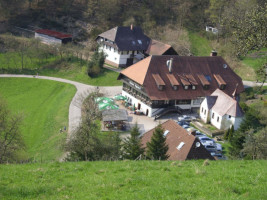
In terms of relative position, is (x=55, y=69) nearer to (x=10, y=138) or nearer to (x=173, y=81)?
(x=173, y=81)

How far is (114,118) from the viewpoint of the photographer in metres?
41.0

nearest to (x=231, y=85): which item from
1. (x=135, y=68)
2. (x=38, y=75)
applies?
(x=135, y=68)

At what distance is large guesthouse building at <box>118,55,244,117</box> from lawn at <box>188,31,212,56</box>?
21761 millimetres

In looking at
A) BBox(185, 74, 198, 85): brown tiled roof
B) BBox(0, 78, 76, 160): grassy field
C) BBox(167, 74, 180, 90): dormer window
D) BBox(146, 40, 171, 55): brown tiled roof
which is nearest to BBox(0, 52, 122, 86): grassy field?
BBox(0, 78, 76, 160): grassy field

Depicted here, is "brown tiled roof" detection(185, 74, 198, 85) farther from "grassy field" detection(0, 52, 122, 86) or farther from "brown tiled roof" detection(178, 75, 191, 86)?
"grassy field" detection(0, 52, 122, 86)

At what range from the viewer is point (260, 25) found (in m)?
22.3

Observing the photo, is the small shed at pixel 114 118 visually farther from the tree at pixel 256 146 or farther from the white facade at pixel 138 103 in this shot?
the tree at pixel 256 146

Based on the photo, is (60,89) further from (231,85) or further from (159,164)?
(159,164)

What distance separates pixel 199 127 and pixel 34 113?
74.9ft

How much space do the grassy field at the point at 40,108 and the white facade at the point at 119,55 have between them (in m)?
12.7

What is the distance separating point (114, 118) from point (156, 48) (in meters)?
26.5

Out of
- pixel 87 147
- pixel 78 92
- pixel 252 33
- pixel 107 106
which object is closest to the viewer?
pixel 252 33

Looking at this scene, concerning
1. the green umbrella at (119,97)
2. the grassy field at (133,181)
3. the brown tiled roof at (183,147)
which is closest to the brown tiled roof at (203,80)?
the green umbrella at (119,97)

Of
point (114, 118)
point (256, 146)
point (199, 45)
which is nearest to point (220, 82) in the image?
point (114, 118)
